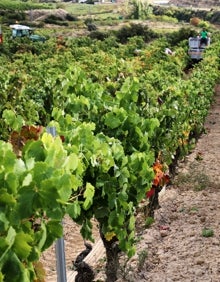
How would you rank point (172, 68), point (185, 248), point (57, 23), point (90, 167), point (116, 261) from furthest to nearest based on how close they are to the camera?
point (57, 23), point (172, 68), point (185, 248), point (116, 261), point (90, 167)

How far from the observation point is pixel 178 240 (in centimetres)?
762

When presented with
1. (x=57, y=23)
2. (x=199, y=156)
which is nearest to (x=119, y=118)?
(x=199, y=156)

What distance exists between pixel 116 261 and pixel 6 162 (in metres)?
3.23

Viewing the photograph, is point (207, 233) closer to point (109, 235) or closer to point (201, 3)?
point (109, 235)

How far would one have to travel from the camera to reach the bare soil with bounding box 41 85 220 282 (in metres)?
6.61

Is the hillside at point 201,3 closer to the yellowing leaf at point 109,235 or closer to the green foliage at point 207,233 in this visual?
the green foliage at point 207,233

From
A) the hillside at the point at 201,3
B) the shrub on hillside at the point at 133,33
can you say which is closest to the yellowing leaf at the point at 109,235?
the shrub on hillside at the point at 133,33

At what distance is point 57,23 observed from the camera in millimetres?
66000

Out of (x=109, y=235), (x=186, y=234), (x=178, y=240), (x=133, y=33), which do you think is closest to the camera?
(x=109, y=235)

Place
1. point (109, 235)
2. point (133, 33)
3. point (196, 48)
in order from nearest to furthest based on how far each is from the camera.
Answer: point (109, 235), point (196, 48), point (133, 33)

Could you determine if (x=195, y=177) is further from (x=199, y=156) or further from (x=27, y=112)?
(x=27, y=112)

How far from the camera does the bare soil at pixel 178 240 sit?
21.7 ft

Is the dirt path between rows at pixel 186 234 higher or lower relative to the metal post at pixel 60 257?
lower

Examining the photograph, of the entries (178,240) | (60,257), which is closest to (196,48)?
(178,240)
